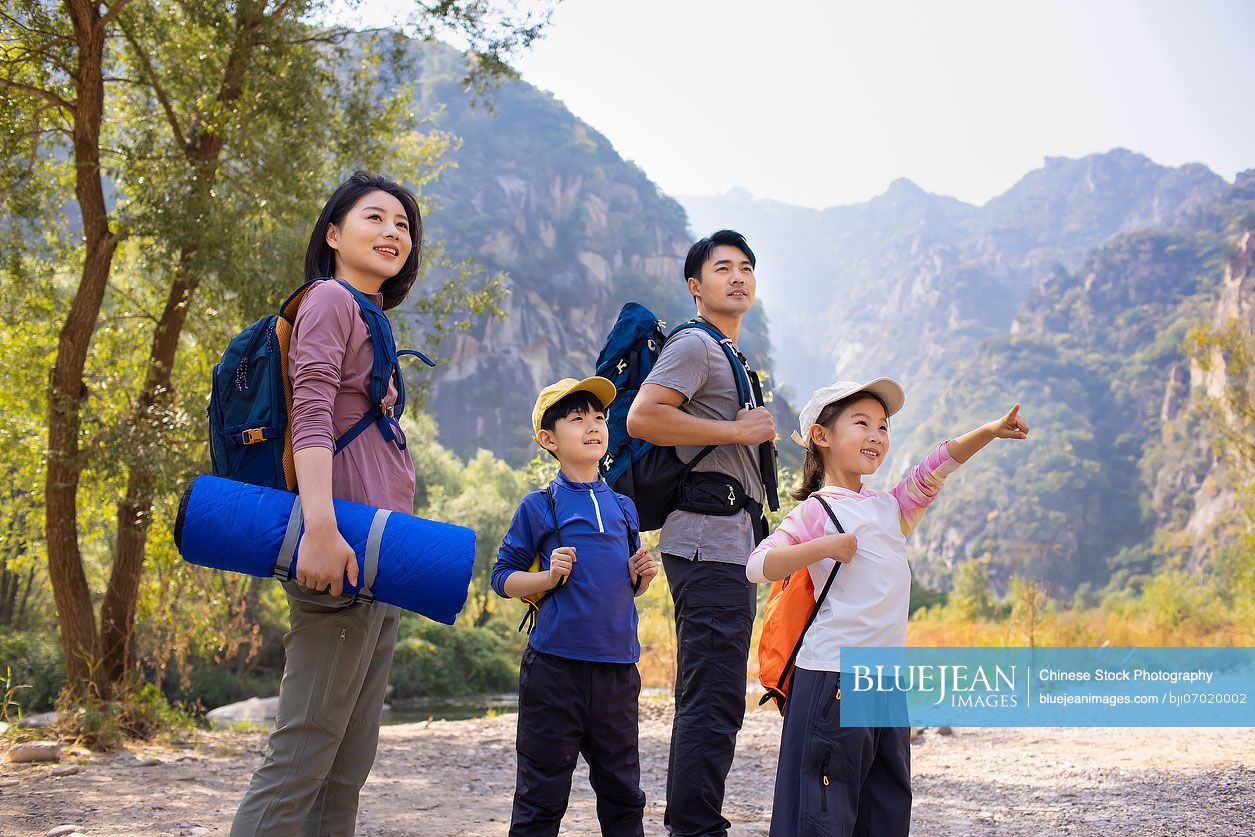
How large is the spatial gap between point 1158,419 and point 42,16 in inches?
4219

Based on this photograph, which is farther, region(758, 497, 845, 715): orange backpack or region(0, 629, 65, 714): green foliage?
region(0, 629, 65, 714): green foliage

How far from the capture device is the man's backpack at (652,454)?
302 centimetres

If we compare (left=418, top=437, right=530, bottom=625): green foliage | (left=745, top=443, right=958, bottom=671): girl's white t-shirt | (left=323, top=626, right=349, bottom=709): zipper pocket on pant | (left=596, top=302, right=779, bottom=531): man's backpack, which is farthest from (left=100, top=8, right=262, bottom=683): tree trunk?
(left=418, top=437, right=530, bottom=625): green foliage

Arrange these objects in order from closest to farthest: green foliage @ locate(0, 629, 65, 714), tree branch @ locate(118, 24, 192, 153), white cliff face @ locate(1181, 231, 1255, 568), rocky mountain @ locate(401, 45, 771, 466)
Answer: tree branch @ locate(118, 24, 192, 153) < green foliage @ locate(0, 629, 65, 714) < white cliff face @ locate(1181, 231, 1255, 568) < rocky mountain @ locate(401, 45, 771, 466)

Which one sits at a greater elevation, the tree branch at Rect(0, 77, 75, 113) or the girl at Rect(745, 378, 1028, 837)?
the tree branch at Rect(0, 77, 75, 113)

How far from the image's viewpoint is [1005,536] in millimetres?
92375

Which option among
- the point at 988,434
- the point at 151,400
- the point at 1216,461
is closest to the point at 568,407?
the point at 988,434

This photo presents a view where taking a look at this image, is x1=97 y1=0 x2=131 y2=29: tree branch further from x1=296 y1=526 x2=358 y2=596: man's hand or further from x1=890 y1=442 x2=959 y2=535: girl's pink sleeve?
x1=890 y1=442 x2=959 y2=535: girl's pink sleeve

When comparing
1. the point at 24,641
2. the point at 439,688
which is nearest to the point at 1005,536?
the point at 439,688

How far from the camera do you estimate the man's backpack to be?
3.02 m

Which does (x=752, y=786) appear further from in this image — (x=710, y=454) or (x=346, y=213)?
(x=346, y=213)

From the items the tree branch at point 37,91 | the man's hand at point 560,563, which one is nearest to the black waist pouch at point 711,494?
the man's hand at point 560,563

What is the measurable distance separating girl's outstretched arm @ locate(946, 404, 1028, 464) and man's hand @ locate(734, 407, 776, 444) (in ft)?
1.85

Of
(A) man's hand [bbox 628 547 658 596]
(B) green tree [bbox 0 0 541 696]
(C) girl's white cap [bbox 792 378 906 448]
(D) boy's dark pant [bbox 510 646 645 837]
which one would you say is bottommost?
(D) boy's dark pant [bbox 510 646 645 837]
